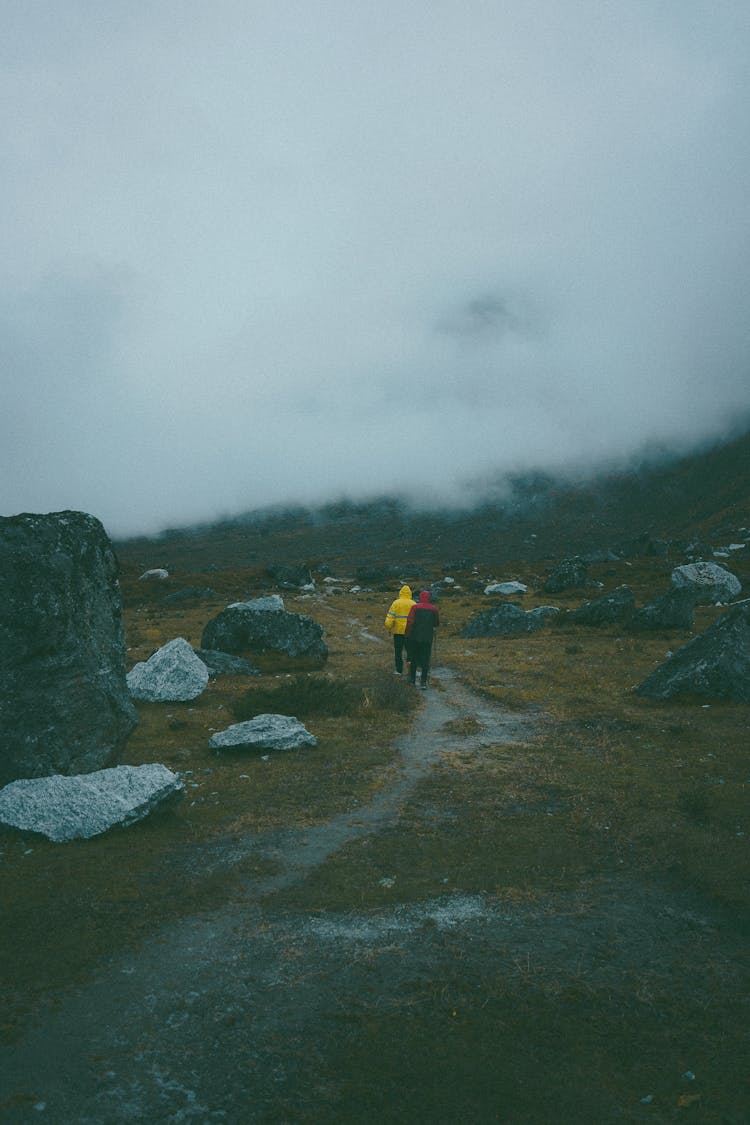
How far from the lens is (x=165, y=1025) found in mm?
6285

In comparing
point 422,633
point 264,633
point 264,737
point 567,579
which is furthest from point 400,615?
point 567,579

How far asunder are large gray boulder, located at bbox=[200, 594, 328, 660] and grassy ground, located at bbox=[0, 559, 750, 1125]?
913 cm

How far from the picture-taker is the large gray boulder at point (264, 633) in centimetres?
2755

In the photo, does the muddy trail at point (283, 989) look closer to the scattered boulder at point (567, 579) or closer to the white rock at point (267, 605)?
the white rock at point (267, 605)

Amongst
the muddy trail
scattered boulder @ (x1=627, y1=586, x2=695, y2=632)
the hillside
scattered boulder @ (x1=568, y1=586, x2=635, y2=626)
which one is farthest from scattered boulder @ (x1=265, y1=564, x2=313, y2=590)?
the muddy trail

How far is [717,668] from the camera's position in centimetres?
1844

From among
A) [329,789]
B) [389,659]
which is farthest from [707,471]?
[329,789]

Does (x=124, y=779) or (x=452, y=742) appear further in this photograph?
(x=452, y=742)

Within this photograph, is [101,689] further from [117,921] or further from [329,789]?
[117,921]

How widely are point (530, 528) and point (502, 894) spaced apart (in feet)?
530

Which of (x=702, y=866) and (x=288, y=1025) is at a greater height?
(x=288, y=1025)

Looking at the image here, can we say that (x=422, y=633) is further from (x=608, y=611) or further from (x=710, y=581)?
(x=710, y=581)

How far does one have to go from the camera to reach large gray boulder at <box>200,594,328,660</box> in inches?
1085

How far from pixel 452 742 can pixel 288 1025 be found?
395 inches
